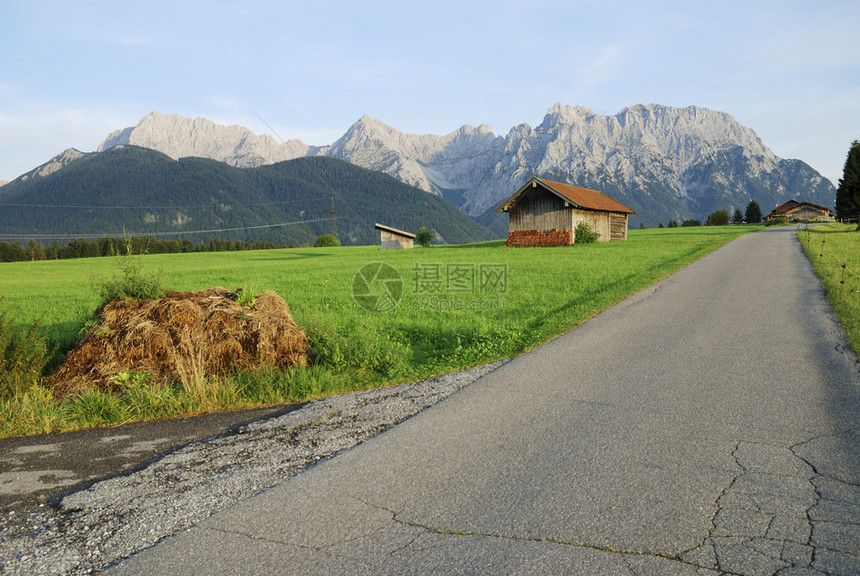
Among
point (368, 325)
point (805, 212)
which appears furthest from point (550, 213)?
point (805, 212)

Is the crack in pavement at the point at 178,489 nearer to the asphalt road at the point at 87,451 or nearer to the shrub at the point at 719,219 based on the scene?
the asphalt road at the point at 87,451

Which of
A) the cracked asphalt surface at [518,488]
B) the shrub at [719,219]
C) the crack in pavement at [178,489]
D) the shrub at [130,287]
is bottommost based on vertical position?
the crack in pavement at [178,489]

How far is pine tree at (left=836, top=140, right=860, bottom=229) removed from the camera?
63.2 metres

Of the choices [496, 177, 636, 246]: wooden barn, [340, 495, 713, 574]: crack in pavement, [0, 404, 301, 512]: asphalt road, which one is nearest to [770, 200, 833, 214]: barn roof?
[496, 177, 636, 246]: wooden barn

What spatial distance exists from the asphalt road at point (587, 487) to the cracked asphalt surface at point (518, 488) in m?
0.02

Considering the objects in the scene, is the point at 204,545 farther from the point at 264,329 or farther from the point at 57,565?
the point at 264,329

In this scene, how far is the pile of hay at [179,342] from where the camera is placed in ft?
28.6

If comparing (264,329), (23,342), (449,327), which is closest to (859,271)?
(449,327)

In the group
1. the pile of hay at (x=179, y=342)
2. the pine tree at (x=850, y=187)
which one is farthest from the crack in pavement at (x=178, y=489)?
the pine tree at (x=850, y=187)

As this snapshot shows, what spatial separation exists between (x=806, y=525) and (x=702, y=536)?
0.87 metres

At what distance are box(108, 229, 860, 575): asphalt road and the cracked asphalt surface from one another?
0.02m

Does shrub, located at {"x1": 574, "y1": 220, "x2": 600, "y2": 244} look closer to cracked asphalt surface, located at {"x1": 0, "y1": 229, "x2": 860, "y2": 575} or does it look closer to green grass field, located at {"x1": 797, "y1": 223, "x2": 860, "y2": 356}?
green grass field, located at {"x1": 797, "y1": 223, "x2": 860, "y2": 356}

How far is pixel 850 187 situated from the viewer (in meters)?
63.7

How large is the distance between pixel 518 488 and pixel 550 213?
45609 mm
